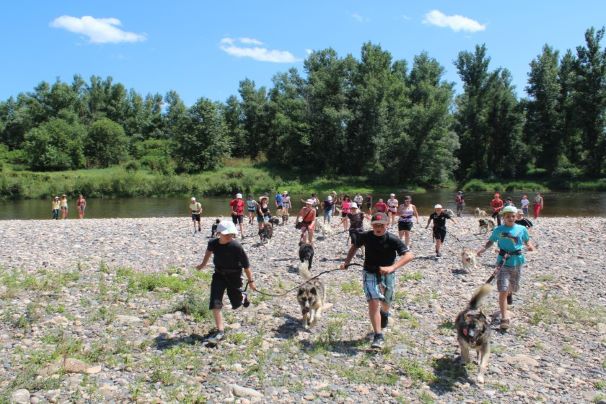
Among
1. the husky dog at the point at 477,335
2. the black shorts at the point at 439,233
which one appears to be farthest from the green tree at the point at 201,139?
the husky dog at the point at 477,335

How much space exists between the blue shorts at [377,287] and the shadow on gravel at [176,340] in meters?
2.83

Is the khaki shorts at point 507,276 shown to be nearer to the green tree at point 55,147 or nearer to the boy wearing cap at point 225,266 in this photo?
the boy wearing cap at point 225,266

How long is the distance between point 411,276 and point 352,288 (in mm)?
2279

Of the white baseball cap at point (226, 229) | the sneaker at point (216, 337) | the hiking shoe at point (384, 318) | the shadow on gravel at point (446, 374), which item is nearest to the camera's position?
the shadow on gravel at point (446, 374)

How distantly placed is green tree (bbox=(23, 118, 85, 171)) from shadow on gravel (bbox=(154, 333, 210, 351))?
79197 mm

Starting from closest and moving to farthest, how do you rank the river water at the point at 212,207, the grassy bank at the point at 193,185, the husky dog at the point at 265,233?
1. the husky dog at the point at 265,233
2. the river water at the point at 212,207
3. the grassy bank at the point at 193,185

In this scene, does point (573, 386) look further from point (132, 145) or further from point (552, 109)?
point (132, 145)

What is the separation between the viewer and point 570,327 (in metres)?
9.23

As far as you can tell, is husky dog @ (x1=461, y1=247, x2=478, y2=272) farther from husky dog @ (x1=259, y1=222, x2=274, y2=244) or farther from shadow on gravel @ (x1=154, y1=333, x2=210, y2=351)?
shadow on gravel @ (x1=154, y1=333, x2=210, y2=351)

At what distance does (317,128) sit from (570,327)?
215ft

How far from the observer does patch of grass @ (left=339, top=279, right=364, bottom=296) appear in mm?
11157

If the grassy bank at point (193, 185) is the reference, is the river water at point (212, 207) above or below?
below

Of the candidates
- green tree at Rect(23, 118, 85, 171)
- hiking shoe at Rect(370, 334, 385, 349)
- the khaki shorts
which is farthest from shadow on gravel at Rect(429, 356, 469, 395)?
green tree at Rect(23, 118, 85, 171)

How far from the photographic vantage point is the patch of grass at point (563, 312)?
9.49 meters
